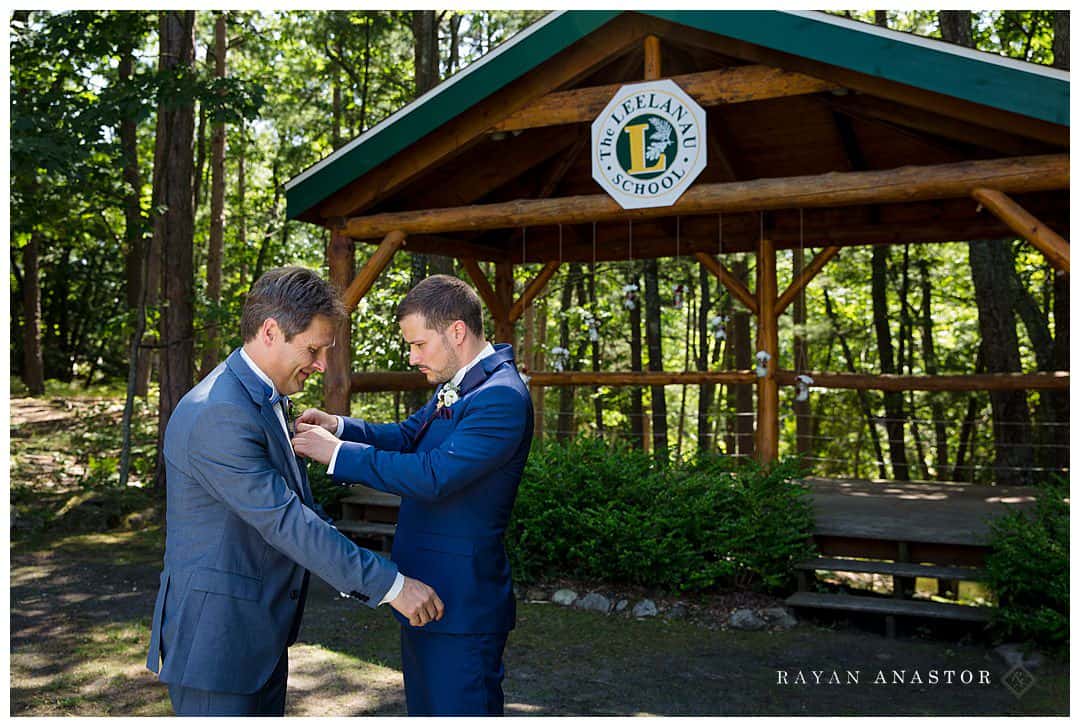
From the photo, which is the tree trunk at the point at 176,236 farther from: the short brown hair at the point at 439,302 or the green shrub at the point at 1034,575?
the short brown hair at the point at 439,302

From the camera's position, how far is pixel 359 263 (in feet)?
84.0

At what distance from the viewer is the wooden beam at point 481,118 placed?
27.8 feet

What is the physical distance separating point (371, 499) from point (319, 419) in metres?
6.42

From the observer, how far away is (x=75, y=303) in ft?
83.2

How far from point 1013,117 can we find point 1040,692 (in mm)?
3976

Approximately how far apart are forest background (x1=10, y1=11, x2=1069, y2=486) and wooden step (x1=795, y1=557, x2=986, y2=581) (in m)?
1.63

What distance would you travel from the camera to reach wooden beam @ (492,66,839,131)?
787 cm

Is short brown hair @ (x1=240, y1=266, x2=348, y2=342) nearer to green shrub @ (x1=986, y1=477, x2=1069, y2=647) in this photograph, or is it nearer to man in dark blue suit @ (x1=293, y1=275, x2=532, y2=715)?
man in dark blue suit @ (x1=293, y1=275, x2=532, y2=715)

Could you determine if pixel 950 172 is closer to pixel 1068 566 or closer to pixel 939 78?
pixel 939 78

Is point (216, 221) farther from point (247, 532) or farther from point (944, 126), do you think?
point (247, 532)

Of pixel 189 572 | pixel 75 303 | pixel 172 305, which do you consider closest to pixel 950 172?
pixel 189 572

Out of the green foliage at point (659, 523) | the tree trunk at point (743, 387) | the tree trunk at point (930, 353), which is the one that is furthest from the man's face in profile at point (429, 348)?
the tree trunk at point (930, 353)

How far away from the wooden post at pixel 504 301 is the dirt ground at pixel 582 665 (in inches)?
204

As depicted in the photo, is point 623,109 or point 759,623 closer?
point 759,623
